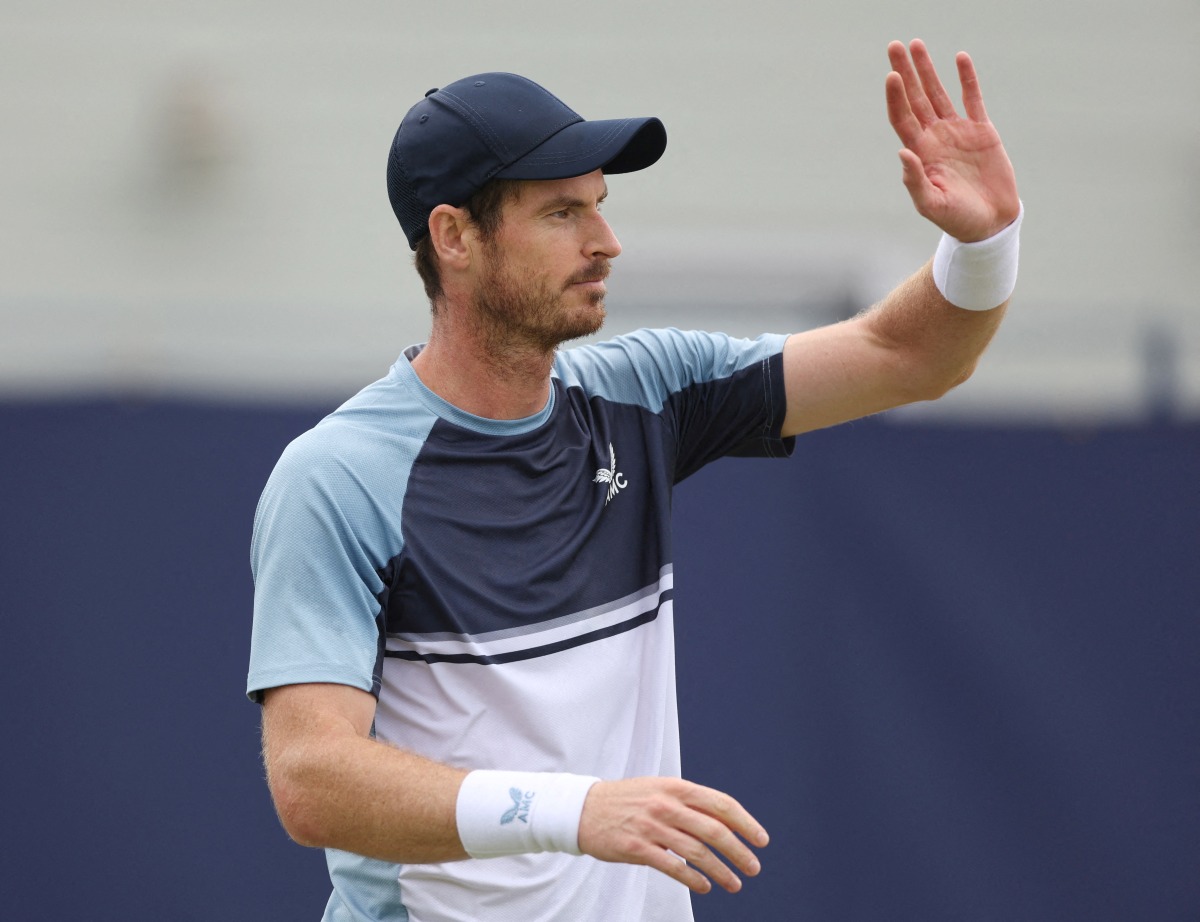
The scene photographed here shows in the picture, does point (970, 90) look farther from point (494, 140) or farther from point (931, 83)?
point (494, 140)

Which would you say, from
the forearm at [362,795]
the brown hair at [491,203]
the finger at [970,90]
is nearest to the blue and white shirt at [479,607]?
the forearm at [362,795]

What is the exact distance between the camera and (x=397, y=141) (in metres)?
2.81

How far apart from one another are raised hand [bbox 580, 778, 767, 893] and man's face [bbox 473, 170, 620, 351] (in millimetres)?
928

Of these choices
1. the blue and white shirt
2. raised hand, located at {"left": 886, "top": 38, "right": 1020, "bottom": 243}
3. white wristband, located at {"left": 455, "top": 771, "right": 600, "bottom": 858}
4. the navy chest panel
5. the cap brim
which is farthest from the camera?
raised hand, located at {"left": 886, "top": 38, "right": 1020, "bottom": 243}

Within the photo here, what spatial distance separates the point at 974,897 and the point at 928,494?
3.92ft

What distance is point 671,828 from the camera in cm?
204

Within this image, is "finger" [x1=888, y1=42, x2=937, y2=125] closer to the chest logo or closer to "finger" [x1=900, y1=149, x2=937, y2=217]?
"finger" [x1=900, y1=149, x2=937, y2=217]

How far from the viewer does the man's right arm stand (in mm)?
2041

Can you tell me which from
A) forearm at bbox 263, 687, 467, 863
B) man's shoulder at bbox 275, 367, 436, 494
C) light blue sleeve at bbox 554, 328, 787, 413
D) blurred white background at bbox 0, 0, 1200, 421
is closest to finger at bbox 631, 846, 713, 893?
forearm at bbox 263, 687, 467, 863

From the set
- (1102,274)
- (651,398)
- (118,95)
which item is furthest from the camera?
(1102,274)

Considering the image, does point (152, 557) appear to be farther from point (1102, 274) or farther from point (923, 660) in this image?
point (1102, 274)

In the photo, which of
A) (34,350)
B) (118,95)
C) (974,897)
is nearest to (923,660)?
(974,897)

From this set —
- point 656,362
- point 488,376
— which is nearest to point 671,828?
point 488,376

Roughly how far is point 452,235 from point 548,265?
22 centimetres
